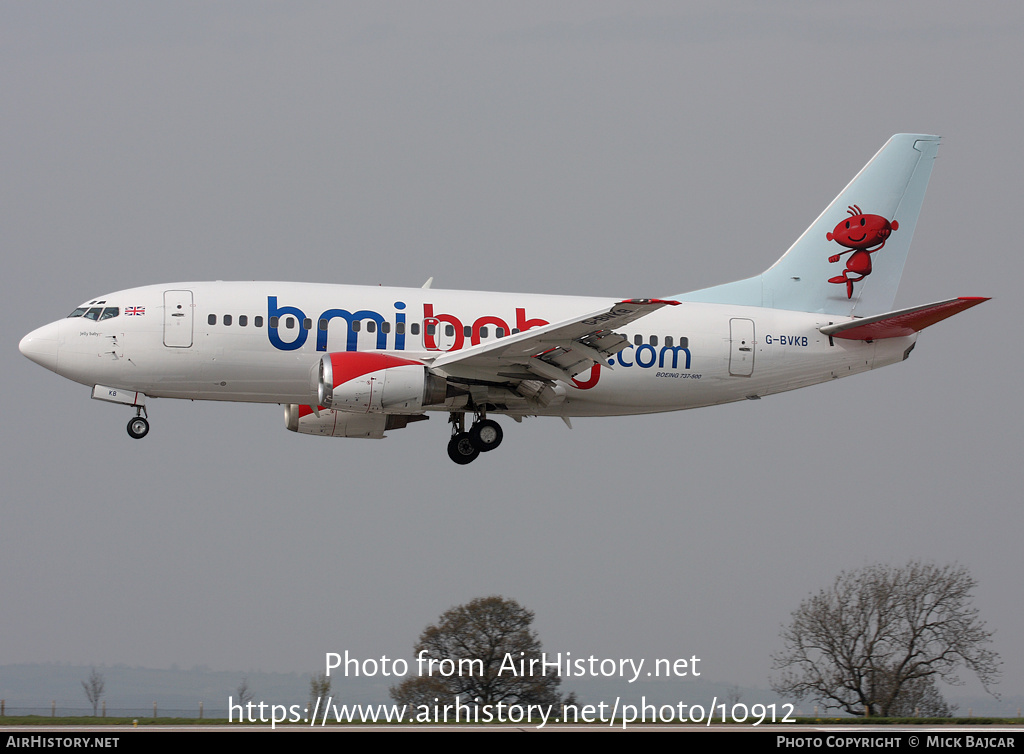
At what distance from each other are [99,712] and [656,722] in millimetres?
13457

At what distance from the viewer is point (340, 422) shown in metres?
38.6

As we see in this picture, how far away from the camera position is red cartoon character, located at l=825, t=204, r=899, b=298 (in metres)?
40.0

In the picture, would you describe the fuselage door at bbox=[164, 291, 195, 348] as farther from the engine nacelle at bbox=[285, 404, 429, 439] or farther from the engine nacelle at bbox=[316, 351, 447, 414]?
the engine nacelle at bbox=[285, 404, 429, 439]

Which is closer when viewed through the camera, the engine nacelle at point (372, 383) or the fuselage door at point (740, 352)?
the engine nacelle at point (372, 383)

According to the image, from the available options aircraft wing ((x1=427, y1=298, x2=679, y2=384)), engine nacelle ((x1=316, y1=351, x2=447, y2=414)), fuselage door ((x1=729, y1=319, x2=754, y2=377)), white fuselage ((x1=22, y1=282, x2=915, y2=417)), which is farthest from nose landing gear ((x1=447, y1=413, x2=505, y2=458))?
fuselage door ((x1=729, y1=319, x2=754, y2=377))

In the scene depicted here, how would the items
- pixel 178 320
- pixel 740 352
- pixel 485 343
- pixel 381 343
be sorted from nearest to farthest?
pixel 178 320, pixel 381 343, pixel 485 343, pixel 740 352

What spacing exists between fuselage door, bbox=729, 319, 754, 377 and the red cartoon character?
4.55 metres

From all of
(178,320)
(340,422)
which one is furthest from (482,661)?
(178,320)

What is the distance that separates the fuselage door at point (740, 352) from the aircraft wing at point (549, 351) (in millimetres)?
4941

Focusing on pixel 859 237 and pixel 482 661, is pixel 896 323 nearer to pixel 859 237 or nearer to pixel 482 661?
pixel 859 237

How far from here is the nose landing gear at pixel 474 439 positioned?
36.1 metres

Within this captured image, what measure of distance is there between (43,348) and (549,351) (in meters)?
13.6

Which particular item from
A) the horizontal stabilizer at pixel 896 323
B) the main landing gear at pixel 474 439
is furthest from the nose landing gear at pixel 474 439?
the horizontal stabilizer at pixel 896 323

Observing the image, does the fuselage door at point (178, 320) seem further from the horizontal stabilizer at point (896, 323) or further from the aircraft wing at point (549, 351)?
the horizontal stabilizer at point (896, 323)
